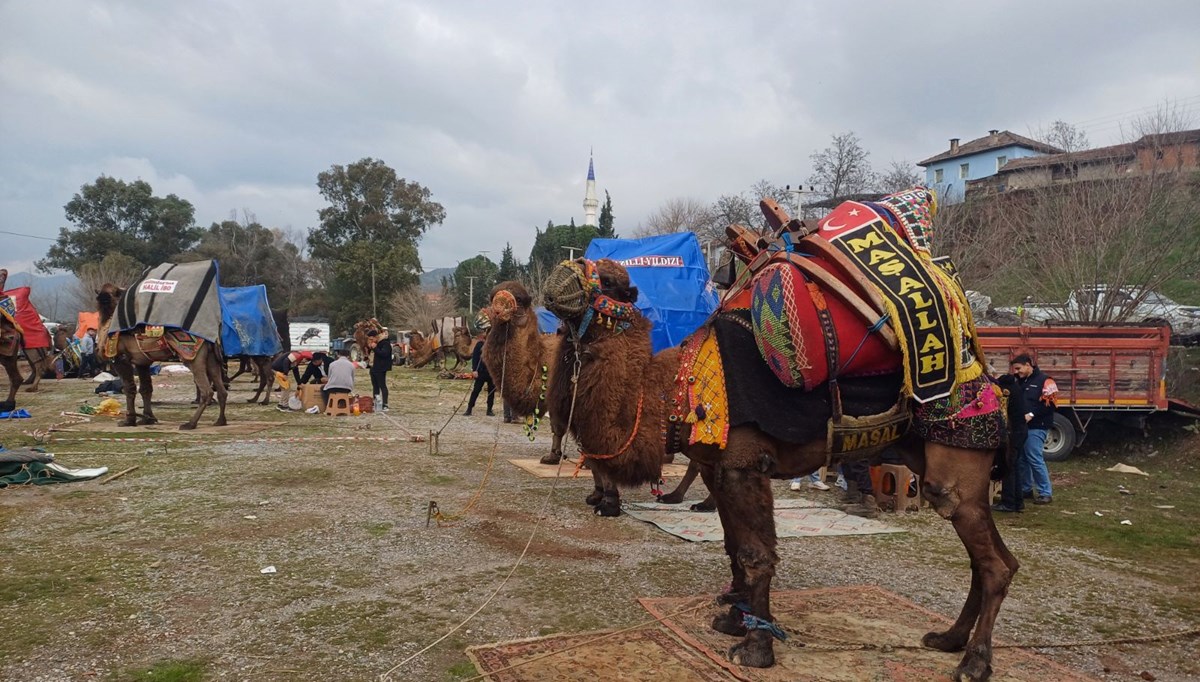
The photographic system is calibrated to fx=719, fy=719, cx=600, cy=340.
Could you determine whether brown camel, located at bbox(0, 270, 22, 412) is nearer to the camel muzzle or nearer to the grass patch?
the grass patch

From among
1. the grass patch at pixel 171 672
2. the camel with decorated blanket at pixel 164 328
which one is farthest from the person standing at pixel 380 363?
the grass patch at pixel 171 672

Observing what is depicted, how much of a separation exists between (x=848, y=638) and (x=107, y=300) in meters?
13.0

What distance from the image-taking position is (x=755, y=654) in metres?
3.76

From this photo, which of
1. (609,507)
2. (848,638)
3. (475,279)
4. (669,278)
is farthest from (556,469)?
(475,279)

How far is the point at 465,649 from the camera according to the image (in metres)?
3.99

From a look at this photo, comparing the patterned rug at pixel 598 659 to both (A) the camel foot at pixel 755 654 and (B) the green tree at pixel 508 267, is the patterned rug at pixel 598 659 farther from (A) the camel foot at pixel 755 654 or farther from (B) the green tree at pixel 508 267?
(B) the green tree at pixel 508 267

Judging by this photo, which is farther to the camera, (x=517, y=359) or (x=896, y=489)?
(x=896, y=489)

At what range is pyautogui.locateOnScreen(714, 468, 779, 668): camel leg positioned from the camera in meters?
3.81

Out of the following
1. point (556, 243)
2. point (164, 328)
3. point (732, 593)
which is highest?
point (556, 243)

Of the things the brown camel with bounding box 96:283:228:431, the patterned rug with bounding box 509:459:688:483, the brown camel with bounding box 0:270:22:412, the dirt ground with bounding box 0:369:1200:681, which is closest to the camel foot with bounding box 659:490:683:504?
the dirt ground with bounding box 0:369:1200:681

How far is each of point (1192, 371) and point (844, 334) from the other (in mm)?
14840

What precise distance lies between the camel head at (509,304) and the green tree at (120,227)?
186ft

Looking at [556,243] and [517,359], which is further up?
[556,243]

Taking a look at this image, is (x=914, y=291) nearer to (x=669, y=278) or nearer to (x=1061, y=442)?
(x=669, y=278)
